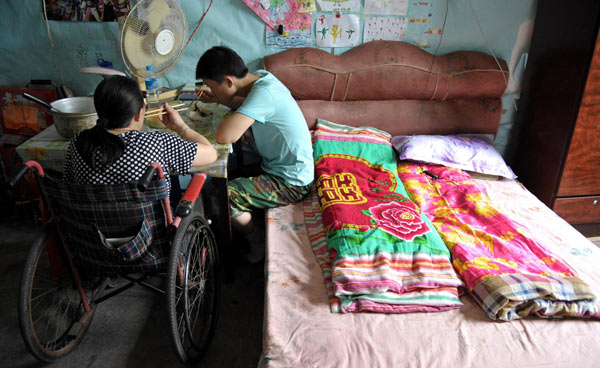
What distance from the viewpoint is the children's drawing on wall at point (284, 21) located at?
2.45 m

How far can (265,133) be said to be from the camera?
205 cm

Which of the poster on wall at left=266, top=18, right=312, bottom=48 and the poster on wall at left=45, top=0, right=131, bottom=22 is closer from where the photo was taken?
the poster on wall at left=45, top=0, right=131, bottom=22

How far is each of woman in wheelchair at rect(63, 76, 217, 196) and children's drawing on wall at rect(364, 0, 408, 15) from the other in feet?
5.48

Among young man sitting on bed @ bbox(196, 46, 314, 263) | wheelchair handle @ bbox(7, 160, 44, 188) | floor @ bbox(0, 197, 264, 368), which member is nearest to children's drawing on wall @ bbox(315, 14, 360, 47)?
young man sitting on bed @ bbox(196, 46, 314, 263)

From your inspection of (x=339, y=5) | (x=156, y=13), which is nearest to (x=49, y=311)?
(x=156, y=13)

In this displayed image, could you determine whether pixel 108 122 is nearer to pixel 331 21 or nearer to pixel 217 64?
pixel 217 64

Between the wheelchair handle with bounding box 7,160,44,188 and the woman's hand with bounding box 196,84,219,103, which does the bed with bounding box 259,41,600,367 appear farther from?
the wheelchair handle with bounding box 7,160,44,188

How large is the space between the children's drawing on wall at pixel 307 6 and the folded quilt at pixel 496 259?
1.20m

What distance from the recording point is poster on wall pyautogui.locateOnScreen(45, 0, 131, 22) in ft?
7.73

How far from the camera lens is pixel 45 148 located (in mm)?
1697

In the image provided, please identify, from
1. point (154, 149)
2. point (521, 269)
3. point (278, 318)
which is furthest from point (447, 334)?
point (154, 149)

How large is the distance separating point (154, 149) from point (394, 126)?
1.75m

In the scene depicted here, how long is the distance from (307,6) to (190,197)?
5.30ft

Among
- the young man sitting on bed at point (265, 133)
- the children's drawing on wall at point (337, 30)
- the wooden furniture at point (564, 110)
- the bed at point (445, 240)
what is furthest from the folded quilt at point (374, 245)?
the wooden furniture at point (564, 110)
